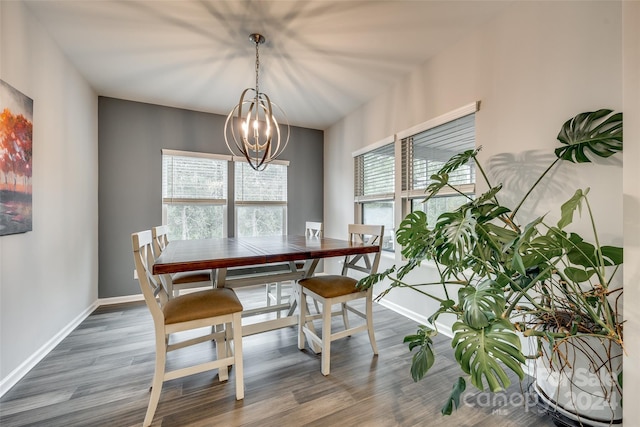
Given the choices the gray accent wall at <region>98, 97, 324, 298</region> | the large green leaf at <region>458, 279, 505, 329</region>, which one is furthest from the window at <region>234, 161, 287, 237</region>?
the large green leaf at <region>458, 279, 505, 329</region>

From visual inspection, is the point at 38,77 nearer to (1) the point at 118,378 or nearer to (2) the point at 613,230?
(1) the point at 118,378

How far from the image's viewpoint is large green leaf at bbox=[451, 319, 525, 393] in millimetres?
993

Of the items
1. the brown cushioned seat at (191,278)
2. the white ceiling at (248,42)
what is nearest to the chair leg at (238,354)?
the brown cushioned seat at (191,278)

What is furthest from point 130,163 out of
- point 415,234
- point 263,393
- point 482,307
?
point 482,307

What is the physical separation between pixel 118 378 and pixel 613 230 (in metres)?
3.20

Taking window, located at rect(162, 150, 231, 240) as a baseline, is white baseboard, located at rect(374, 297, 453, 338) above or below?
below

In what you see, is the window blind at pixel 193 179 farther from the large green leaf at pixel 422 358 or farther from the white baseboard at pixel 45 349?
the large green leaf at pixel 422 358

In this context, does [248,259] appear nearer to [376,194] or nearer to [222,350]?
[222,350]

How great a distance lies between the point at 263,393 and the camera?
1733 mm

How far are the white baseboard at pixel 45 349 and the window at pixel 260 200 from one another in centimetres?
181

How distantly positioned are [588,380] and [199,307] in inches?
82.9

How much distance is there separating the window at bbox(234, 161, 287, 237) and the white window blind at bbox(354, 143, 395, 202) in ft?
4.17

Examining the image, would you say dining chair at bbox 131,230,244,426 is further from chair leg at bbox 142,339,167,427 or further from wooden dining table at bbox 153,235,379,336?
wooden dining table at bbox 153,235,379,336

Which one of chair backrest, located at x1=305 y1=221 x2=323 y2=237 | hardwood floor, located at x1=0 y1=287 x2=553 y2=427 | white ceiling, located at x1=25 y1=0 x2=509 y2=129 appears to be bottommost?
hardwood floor, located at x1=0 y1=287 x2=553 y2=427
